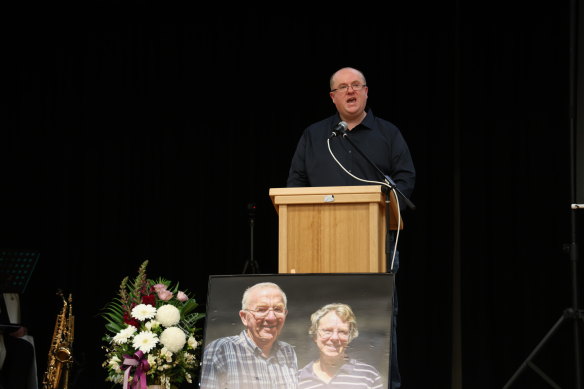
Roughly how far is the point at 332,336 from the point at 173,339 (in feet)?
2.62

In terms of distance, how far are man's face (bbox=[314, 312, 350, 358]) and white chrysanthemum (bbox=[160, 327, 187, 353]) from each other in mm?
724

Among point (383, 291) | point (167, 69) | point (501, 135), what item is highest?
point (167, 69)

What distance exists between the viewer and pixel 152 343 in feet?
11.3

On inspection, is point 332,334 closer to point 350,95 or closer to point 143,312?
point 143,312

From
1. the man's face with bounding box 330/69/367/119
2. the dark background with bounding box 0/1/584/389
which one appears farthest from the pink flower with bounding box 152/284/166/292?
the dark background with bounding box 0/1/584/389

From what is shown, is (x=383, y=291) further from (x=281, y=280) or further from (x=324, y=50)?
(x=324, y=50)

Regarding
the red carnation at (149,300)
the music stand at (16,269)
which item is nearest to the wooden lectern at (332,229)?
the red carnation at (149,300)

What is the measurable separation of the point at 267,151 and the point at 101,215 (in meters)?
1.46

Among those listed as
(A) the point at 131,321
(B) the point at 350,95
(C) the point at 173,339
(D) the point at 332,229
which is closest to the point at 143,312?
(A) the point at 131,321

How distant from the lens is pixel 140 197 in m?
6.41

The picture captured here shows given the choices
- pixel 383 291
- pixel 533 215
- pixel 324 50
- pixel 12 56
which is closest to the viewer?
pixel 383 291

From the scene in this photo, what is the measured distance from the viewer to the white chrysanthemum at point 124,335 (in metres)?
3.49

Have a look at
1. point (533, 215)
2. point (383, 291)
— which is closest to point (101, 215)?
point (533, 215)

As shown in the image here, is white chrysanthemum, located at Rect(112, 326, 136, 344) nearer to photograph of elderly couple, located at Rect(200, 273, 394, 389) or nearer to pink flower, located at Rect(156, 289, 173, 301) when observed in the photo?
pink flower, located at Rect(156, 289, 173, 301)
